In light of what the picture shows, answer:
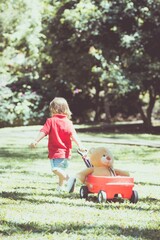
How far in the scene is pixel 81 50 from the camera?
2909cm

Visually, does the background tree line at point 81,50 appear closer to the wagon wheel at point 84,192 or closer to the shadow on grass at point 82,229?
the wagon wheel at point 84,192

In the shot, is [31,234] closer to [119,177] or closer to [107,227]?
[107,227]

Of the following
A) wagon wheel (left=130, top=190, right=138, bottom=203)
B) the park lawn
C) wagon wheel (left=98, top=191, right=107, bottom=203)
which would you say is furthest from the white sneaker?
wagon wheel (left=130, top=190, right=138, bottom=203)

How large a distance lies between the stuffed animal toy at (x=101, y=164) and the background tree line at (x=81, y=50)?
58.7 ft

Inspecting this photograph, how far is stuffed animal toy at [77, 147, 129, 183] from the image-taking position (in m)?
7.41

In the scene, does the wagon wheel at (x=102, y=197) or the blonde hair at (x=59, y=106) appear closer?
the wagon wheel at (x=102, y=197)

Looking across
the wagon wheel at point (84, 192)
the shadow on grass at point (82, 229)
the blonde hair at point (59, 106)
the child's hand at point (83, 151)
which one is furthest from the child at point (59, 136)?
the shadow on grass at point (82, 229)

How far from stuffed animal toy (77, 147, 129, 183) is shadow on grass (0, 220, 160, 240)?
1830mm

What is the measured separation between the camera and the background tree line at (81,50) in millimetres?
25609

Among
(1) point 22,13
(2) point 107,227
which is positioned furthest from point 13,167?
A: (1) point 22,13

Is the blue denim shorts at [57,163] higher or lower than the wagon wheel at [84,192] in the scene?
higher

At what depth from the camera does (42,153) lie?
16.1 meters

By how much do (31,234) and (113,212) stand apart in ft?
4.92

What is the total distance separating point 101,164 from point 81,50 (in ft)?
72.6
